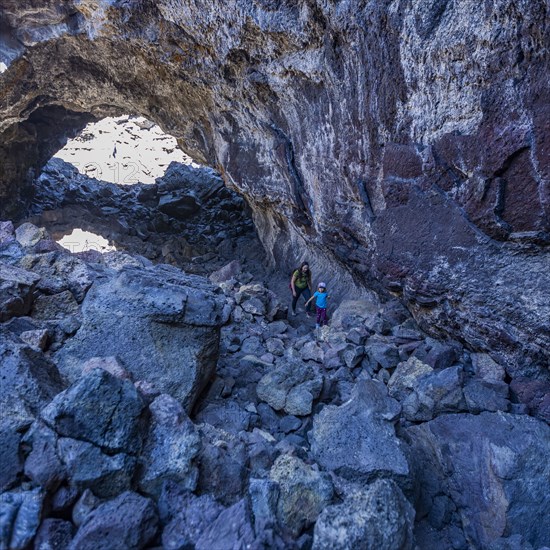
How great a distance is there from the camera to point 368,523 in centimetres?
252

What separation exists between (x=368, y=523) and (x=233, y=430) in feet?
5.63

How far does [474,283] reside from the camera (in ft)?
14.6

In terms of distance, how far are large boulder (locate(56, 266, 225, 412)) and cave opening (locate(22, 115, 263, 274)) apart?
834 centimetres

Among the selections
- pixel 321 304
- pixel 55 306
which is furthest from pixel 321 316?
pixel 55 306

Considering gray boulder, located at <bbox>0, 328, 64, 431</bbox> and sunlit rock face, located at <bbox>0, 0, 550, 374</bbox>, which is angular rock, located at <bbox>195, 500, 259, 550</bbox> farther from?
sunlit rock face, located at <bbox>0, 0, 550, 374</bbox>

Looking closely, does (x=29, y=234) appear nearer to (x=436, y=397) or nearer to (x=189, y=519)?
(x=189, y=519)

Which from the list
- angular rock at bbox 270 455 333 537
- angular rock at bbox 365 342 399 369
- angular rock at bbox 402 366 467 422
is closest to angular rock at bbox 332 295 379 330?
angular rock at bbox 365 342 399 369

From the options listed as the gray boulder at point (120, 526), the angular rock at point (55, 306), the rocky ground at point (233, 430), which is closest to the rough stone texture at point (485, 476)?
the rocky ground at point (233, 430)

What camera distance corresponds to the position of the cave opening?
1355 cm

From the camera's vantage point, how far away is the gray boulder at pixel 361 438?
3.32m

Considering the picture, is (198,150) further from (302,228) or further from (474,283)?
(474,283)

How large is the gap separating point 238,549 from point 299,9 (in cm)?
556

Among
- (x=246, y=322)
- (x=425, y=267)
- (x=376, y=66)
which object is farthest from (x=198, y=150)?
(x=425, y=267)

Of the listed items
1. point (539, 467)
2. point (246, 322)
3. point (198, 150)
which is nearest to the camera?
point (539, 467)
